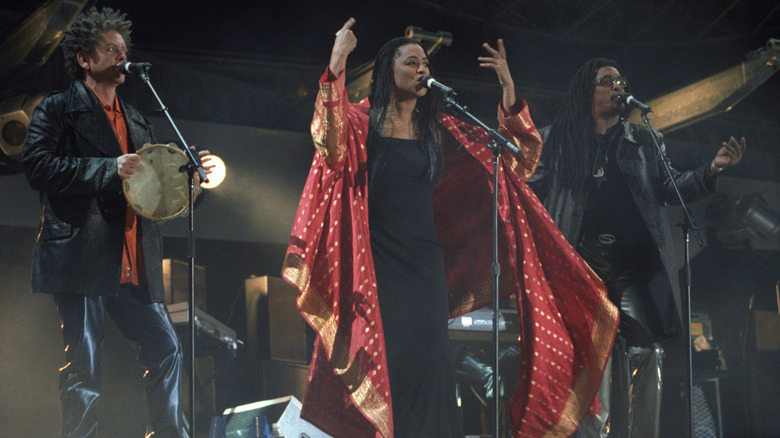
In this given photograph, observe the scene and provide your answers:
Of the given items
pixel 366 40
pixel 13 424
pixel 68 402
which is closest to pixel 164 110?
pixel 68 402

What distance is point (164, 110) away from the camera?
3.09m

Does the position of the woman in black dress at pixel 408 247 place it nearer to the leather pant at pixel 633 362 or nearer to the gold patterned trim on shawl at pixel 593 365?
the gold patterned trim on shawl at pixel 593 365

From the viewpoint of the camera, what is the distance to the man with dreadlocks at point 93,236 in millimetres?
2879

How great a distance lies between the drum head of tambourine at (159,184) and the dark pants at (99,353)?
33 centimetres

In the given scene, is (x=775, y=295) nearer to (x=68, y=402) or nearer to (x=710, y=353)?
(x=710, y=353)

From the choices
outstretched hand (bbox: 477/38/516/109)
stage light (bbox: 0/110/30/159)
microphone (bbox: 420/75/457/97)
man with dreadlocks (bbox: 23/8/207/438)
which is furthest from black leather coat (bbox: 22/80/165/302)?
stage light (bbox: 0/110/30/159)

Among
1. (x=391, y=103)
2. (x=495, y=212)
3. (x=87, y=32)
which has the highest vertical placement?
(x=87, y=32)

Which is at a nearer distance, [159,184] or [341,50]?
[341,50]

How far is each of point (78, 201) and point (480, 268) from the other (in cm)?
157

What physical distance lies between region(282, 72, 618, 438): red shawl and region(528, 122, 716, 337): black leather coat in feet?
0.87

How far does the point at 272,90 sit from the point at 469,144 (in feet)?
14.5

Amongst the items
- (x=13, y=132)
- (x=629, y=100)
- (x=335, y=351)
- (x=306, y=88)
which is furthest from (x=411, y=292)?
(x=306, y=88)

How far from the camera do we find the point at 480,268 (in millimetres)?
3352

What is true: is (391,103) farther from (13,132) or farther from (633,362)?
(13,132)
